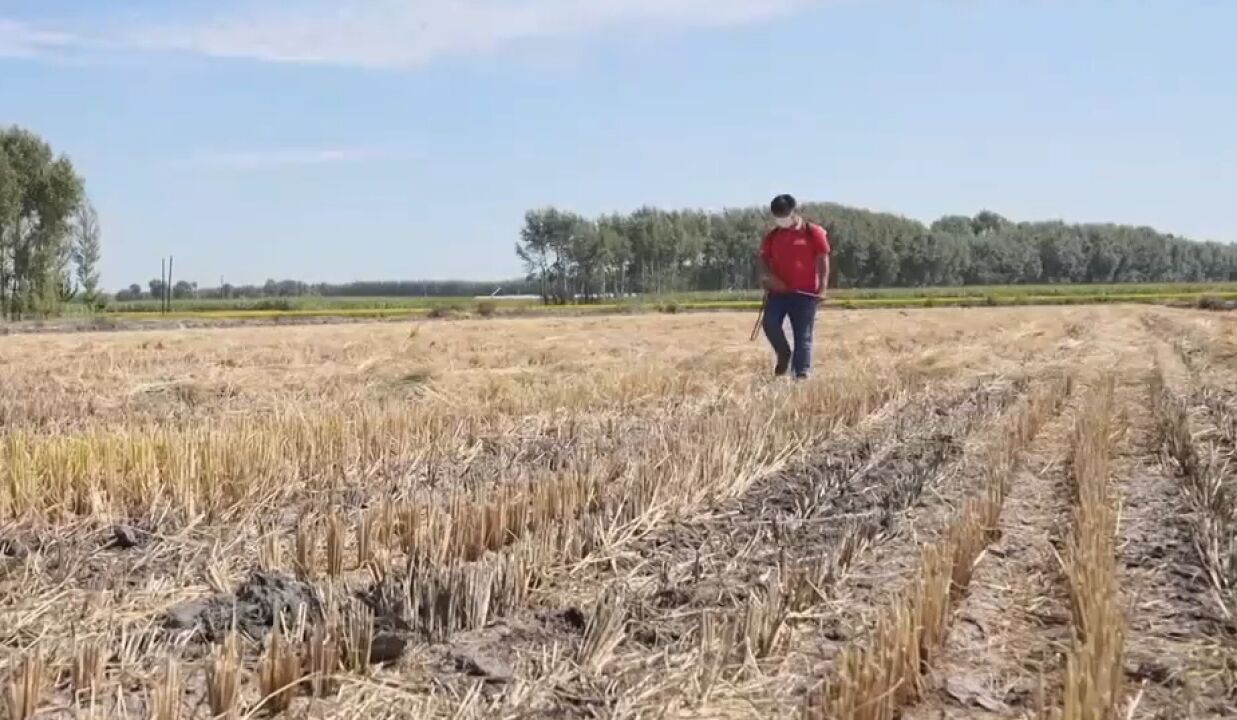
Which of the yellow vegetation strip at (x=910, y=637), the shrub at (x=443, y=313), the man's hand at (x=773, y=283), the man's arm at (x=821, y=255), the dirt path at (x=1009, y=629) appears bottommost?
the dirt path at (x=1009, y=629)

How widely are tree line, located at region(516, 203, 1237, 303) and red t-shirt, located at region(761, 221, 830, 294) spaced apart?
228ft

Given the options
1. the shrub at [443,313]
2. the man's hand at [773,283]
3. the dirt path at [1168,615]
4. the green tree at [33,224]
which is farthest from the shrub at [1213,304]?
the green tree at [33,224]

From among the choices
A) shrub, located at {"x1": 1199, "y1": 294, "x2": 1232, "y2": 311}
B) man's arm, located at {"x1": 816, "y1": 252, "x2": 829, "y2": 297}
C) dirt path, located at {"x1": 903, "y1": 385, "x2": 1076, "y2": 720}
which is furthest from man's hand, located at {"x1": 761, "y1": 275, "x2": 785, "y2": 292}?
shrub, located at {"x1": 1199, "y1": 294, "x2": 1232, "y2": 311}

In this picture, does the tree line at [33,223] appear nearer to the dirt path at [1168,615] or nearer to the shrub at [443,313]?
the shrub at [443,313]

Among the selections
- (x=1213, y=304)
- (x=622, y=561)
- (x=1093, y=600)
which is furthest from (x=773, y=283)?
(x=1213, y=304)

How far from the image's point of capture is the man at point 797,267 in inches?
412

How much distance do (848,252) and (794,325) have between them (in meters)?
86.4

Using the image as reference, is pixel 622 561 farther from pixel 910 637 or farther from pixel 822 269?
pixel 822 269

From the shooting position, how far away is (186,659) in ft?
9.25

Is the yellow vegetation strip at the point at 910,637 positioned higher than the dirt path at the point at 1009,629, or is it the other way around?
the yellow vegetation strip at the point at 910,637

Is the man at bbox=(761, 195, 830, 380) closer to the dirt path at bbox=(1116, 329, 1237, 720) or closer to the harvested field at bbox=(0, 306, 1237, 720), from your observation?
the harvested field at bbox=(0, 306, 1237, 720)

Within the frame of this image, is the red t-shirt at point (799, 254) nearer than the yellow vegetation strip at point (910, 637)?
No

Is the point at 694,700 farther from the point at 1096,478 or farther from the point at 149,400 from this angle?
the point at 149,400

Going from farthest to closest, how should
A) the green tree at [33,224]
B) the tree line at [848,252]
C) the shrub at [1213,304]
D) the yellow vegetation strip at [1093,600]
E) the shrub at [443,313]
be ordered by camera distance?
the tree line at [848,252] < the green tree at [33,224] < the shrub at [443,313] < the shrub at [1213,304] < the yellow vegetation strip at [1093,600]
